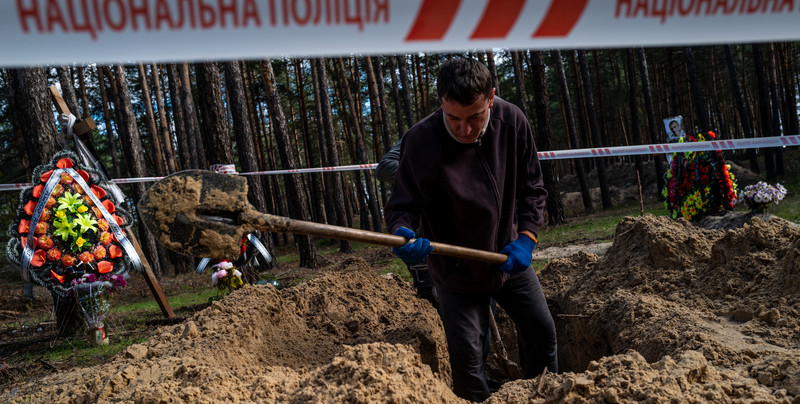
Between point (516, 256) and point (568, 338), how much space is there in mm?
2035

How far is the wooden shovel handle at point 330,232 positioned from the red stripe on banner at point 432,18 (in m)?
0.98

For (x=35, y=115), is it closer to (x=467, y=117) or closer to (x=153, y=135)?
(x=467, y=117)

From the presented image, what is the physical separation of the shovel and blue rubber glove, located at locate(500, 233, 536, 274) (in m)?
0.69

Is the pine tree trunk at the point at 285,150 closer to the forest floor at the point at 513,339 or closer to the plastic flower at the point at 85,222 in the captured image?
the forest floor at the point at 513,339

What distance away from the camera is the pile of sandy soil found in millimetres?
2254

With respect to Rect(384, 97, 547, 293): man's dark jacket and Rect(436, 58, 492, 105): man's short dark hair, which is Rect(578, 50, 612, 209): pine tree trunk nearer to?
Rect(384, 97, 547, 293): man's dark jacket

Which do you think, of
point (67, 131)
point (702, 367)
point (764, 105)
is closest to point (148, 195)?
point (702, 367)

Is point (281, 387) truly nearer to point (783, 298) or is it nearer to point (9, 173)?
point (783, 298)

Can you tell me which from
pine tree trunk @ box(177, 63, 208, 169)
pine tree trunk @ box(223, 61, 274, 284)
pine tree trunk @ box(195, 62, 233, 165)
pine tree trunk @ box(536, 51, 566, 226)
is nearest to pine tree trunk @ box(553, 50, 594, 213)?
pine tree trunk @ box(536, 51, 566, 226)

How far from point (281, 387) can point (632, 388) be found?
5.14 ft

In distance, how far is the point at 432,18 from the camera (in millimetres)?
2303

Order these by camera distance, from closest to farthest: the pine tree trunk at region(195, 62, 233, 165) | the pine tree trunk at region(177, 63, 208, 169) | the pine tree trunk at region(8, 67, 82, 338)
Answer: the pine tree trunk at region(8, 67, 82, 338) → the pine tree trunk at region(195, 62, 233, 165) → the pine tree trunk at region(177, 63, 208, 169)

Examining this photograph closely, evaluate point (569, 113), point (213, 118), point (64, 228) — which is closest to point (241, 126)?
point (213, 118)

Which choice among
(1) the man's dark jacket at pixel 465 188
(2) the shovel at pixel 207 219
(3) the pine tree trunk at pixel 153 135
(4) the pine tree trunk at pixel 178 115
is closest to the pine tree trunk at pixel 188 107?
(4) the pine tree trunk at pixel 178 115
